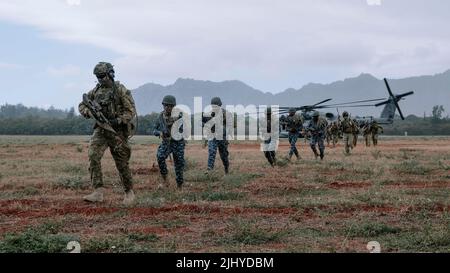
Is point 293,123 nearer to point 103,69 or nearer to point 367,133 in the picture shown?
point 103,69

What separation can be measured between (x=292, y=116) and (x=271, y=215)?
41.5ft

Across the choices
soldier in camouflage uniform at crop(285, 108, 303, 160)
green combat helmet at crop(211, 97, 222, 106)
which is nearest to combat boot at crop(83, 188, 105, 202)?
green combat helmet at crop(211, 97, 222, 106)

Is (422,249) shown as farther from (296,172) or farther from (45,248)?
(296,172)

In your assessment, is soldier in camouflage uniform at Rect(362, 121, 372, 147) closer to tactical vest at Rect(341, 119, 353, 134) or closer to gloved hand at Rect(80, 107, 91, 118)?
tactical vest at Rect(341, 119, 353, 134)

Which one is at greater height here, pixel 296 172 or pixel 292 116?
pixel 292 116

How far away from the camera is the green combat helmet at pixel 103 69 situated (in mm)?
10105

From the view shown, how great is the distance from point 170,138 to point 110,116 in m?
2.68

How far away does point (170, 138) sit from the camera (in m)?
12.8

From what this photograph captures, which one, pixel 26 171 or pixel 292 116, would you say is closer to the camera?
pixel 26 171

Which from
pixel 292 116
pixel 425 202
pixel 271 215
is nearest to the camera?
pixel 271 215

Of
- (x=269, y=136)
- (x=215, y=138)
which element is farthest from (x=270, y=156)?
(x=215, y=138)

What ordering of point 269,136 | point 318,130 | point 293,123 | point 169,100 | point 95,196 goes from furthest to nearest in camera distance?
1. point 318,130
2. point 293,123
3. point 269,136
4. point 169,100
5. point 95,196
